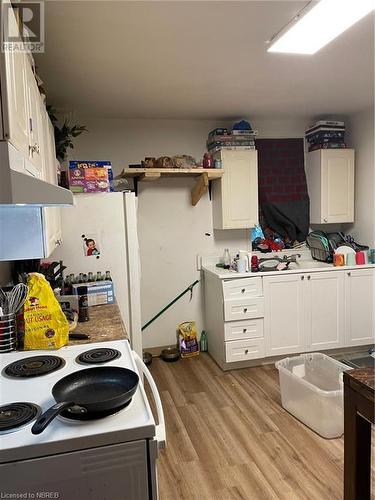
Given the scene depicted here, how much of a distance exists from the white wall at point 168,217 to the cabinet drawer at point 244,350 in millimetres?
683

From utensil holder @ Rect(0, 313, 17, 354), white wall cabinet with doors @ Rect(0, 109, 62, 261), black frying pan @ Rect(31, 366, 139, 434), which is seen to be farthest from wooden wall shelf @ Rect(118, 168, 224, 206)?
black frying pan @ Rect(31, 366, 139, 434)

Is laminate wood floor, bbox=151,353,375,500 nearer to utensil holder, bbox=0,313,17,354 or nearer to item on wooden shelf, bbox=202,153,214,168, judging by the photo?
utensil holder, bbox=0,313,17,354

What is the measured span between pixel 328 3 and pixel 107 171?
5.74 ft

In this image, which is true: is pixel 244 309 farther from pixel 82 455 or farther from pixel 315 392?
pixel 82 455

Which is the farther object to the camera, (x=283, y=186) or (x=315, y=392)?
(x=283, y=186)

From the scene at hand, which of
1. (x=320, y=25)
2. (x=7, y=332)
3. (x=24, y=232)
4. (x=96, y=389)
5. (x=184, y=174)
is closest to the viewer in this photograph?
(x=96, y=389)

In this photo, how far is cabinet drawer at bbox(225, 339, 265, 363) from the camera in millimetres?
3398

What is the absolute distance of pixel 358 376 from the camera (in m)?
1.39

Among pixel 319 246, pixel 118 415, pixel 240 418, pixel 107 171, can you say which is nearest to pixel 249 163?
pixel 319 246

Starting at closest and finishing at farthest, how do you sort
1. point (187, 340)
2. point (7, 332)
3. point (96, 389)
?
point (96, 389), point (7, 332), point (187, 340)

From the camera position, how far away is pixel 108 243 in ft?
9.05

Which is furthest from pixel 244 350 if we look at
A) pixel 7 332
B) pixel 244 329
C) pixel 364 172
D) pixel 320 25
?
pixel 320 25

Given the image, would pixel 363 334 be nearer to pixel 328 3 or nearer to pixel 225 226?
pixel 225 226

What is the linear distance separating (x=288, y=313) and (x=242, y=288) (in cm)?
52
